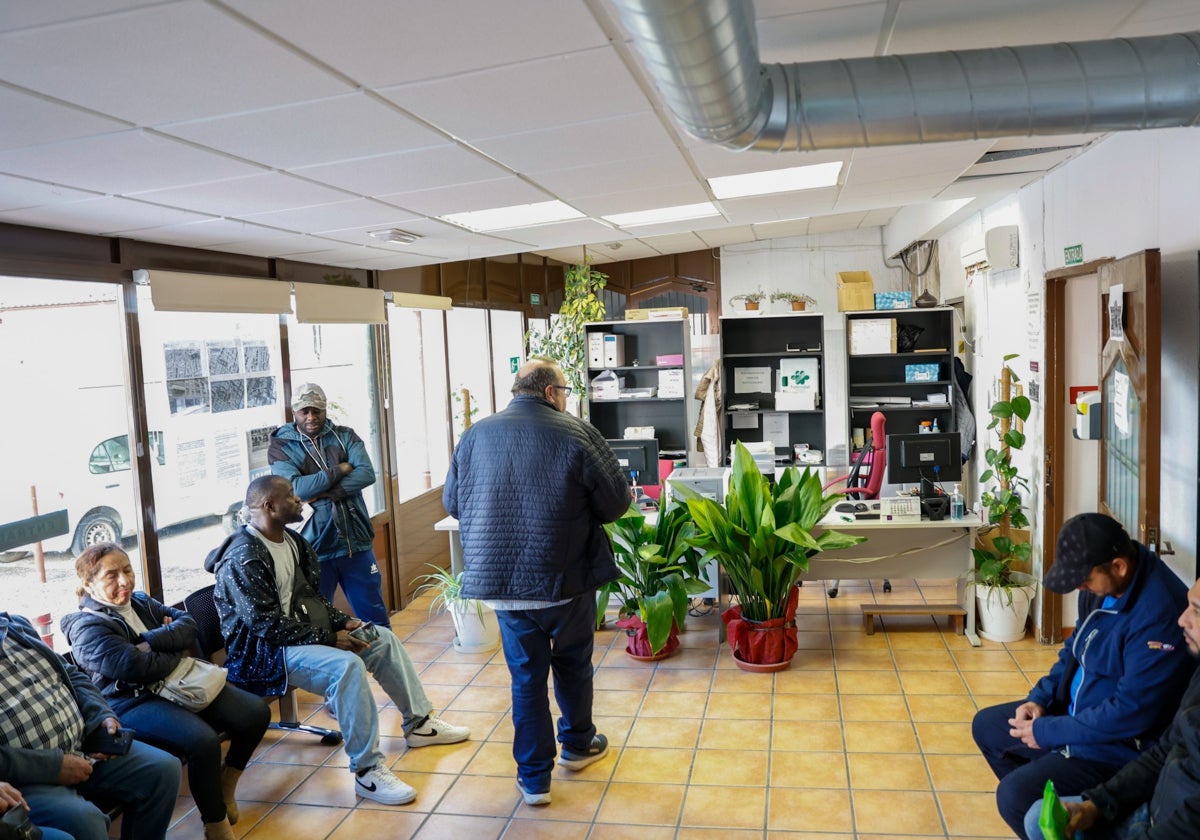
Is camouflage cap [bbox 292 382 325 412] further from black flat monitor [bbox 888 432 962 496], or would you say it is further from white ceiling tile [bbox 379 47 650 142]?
black flat monitor [bbox 888 432 962 496]

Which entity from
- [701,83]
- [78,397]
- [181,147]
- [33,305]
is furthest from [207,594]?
[701,83]

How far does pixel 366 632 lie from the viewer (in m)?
4.01

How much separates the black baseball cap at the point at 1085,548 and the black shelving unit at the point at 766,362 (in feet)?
17.8

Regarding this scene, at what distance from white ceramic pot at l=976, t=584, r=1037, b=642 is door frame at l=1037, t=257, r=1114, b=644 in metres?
0.10

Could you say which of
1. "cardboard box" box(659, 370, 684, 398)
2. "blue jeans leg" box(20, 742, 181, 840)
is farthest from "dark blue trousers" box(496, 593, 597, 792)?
"cardboard box" box(659, 370, 684, 398)

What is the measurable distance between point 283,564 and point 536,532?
4.08 ft

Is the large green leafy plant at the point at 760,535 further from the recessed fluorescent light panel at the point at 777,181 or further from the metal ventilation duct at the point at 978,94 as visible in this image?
the metal ventilation duct at the point at 978,94

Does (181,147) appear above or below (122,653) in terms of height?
above

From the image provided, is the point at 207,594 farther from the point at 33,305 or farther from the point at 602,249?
the point at 602,249

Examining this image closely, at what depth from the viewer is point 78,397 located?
149 inches

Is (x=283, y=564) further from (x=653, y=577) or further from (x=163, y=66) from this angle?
(x=163, y=66)

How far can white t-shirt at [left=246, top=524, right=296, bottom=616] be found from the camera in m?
3.82

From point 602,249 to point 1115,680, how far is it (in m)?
6.70

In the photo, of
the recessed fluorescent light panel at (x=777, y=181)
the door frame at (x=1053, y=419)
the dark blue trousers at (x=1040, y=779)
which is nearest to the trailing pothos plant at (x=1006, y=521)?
the door frame at (x=1053, y=419)
